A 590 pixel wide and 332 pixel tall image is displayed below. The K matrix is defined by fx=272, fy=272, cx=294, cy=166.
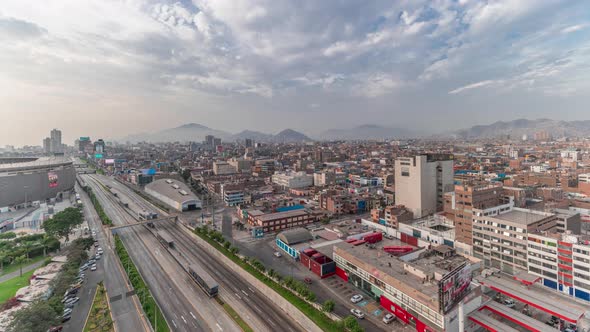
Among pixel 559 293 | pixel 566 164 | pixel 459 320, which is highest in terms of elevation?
pixel 566 164

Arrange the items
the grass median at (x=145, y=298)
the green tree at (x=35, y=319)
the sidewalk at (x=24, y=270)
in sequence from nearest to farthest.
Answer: the green tree at (x=35, y=319), the grass median at (x=145, y=298), the sidewalk at (x=24, y=270)

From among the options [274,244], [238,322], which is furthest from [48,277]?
[274,244]

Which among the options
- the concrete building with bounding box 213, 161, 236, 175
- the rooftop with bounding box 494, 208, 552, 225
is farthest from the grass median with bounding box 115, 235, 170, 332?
the concrete building with bounding box 213, 161, 236, 175

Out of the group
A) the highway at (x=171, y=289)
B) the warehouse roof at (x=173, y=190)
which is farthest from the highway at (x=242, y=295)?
the warehouse roof at (x=173, y=190)

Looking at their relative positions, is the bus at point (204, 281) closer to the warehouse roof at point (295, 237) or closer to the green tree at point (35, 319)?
the green tree at point (35, 319)

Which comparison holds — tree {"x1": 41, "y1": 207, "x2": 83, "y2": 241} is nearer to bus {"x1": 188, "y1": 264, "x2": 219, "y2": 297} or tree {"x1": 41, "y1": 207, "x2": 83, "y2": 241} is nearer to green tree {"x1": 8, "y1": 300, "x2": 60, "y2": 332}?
bus {"x1": 188, "y1": 264, "x2": 219, "y2": 297}

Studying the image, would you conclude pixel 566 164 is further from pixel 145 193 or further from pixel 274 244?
pixel 145 193

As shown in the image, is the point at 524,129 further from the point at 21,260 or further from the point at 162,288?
the point at 21,260
